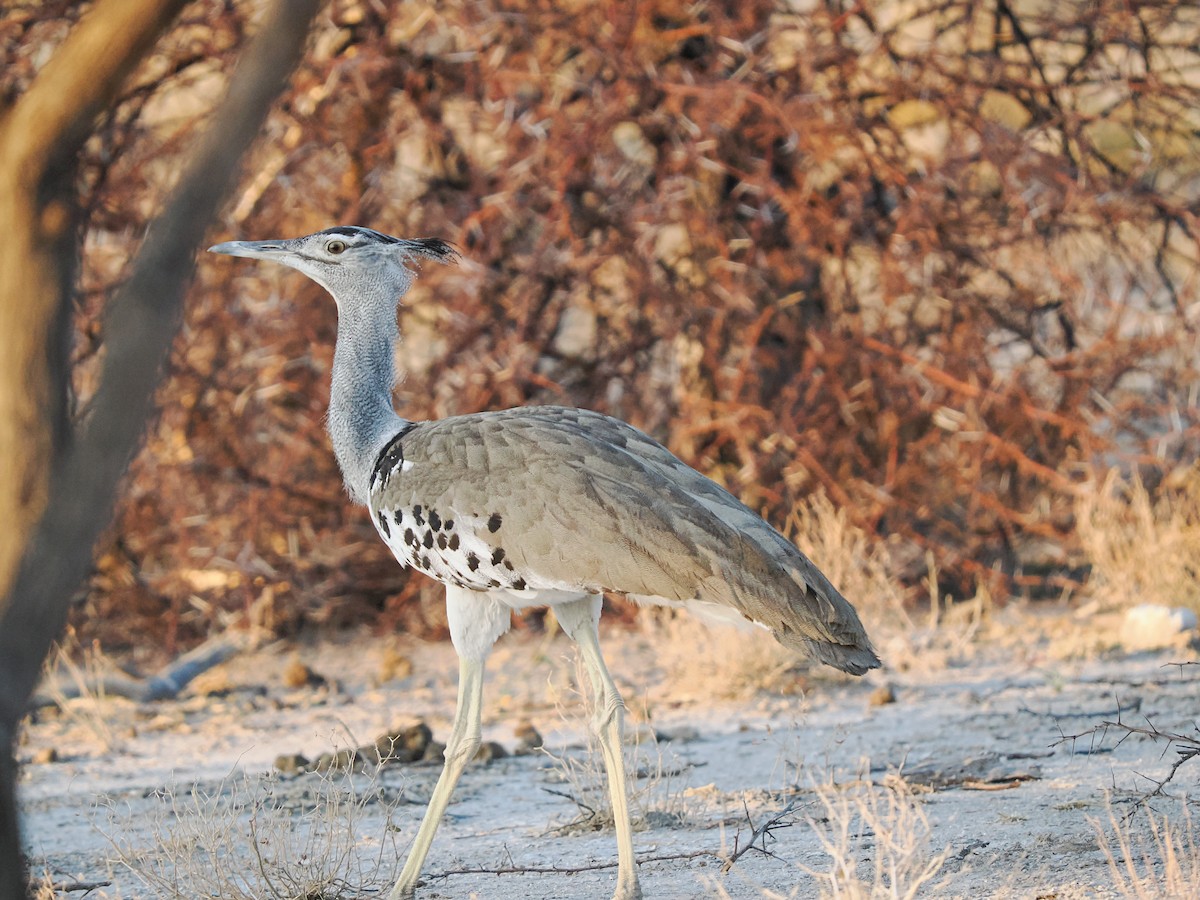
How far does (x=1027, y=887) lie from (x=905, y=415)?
4.34m

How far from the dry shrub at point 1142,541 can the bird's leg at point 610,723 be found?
370 cm

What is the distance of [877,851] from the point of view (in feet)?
8.46

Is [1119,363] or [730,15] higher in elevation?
[730,15]

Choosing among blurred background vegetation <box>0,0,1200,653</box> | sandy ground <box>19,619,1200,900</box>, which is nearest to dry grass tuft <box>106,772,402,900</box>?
sandy ground <box>19,619,1200,900</box>

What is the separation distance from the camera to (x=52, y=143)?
83.7 inches

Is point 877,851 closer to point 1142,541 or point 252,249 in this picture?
point 252,249

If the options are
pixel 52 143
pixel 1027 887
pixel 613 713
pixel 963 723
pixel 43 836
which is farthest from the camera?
pixel 963 723

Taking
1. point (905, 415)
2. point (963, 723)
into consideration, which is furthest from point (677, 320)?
point (963, 723)

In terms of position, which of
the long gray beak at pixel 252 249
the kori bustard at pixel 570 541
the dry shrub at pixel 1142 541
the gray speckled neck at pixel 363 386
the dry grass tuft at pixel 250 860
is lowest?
the dry shrub at pixel 1142 541

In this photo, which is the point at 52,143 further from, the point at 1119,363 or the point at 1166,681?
the point at 1119,363

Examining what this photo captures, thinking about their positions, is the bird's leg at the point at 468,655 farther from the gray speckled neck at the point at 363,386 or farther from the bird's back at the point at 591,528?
the gray speckled neck at the point at 363,386

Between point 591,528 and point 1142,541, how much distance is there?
13.6 feet

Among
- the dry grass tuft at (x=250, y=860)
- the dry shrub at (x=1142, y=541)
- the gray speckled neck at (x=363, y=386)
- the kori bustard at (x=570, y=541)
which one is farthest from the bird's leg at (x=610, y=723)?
the dry shrub at (x=1142, y=541)

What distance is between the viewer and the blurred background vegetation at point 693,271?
686 centimetres
